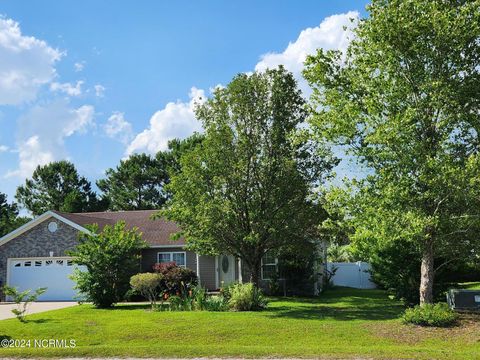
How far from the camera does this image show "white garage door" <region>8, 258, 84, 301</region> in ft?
89.4

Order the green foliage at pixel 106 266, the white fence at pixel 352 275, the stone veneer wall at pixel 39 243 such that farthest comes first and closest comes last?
the white fence at pixel 352 275 < the stone veneer wall at pixel 39 243 < the green foliage at pixel 106 266

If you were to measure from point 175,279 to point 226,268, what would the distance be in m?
5.77

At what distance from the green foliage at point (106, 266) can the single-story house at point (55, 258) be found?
6.32 m

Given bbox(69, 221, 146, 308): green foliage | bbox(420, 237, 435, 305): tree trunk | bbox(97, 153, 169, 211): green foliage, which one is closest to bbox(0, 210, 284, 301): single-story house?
bbox(69, 221, 146, 308): green foliage

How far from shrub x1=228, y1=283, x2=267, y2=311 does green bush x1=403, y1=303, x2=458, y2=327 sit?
18.4 feet

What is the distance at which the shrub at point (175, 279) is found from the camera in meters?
22.9

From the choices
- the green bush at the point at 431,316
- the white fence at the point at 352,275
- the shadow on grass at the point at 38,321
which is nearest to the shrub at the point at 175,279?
the shadow on grass at the point at 38,321

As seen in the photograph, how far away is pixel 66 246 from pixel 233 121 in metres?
13.6

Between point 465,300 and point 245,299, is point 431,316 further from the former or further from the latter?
point 245,299

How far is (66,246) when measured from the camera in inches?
1082

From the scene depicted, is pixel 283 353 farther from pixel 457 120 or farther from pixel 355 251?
pixel 457 120

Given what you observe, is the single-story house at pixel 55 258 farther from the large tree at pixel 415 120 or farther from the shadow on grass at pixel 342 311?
the large tree at pixel 415 120

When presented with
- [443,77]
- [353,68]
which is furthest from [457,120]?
[353,68]

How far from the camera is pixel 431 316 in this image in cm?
1399
